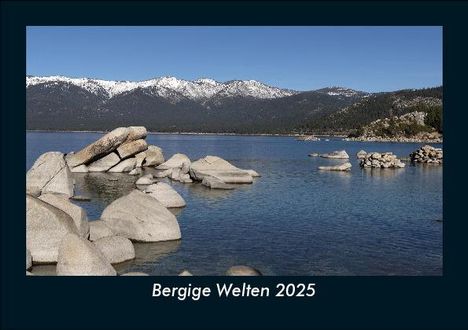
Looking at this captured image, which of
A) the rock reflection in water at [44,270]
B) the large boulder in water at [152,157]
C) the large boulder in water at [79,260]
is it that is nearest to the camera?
the large boulder in water at [79,260]

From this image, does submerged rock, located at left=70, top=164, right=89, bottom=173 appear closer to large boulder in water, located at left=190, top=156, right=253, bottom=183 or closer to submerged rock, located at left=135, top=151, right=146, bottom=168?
submerged rock, located at left=135, top=151, right=146, bottom=168

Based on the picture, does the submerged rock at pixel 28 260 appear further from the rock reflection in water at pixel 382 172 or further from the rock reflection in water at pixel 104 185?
the rock reflection in water at pixel 382 172

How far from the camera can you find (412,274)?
22.9 meters

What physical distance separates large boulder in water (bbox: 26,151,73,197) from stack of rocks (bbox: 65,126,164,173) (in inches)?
777

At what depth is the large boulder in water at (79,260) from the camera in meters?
19.4

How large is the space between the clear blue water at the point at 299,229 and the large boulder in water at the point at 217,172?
187 centimetres

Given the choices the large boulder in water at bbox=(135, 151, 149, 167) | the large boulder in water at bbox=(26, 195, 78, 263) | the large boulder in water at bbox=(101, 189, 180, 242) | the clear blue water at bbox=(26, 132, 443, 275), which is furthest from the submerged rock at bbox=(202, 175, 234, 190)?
the large boulder in water at bbox=(26, 195, 78, 263)

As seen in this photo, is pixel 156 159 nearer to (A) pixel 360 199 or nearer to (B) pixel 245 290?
(A) pixel 360 199

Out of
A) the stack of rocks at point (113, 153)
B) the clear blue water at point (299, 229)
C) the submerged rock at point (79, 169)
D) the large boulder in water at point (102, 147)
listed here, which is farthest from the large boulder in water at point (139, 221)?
the submerged rock at point (79, 169)

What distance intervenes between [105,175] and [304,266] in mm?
41733

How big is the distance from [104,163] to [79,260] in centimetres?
4643

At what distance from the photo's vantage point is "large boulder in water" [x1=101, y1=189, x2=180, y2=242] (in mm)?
27188

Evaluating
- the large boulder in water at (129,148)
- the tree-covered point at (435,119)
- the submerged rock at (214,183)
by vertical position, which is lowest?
the submerged rock at (214,183)
